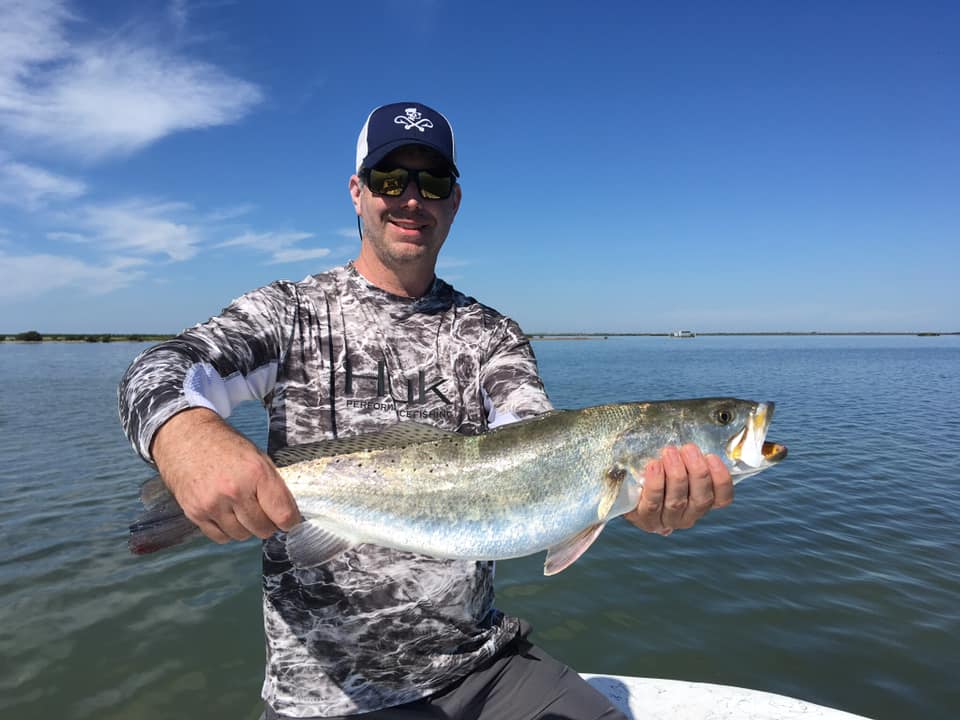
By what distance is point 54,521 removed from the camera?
11.0 m

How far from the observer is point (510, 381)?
3.71 m

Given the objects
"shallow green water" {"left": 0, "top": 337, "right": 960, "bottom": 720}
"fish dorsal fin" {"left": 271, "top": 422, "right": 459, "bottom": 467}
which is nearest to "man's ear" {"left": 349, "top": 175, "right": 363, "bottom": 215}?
"fish dorsal fin" {"left": 271, "top": 422, "right": 459, "bottom": 467}

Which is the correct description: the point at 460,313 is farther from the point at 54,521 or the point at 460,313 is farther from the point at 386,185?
the point at 54,521

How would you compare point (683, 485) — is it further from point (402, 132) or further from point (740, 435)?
point (402, 132)

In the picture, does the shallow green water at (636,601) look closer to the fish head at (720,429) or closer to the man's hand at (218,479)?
the fish head at (720,429)

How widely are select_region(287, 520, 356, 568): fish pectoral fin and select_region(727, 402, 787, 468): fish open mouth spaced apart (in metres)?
2.35

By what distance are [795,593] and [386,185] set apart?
28.7ft

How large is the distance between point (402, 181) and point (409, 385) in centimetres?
143

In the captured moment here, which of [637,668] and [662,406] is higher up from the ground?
[662,406]

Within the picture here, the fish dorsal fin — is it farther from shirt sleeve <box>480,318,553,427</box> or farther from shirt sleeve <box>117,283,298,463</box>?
shirt sleeve <box>480,318,553,427</box>

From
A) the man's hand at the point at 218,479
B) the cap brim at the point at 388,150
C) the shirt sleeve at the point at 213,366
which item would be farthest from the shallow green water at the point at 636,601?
the cap brim at the point at 388,150

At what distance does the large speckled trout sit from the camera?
293 cm

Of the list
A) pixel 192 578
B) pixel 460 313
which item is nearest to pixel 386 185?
pixel 460 313

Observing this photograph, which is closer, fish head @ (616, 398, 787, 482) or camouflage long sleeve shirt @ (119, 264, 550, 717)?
camouflage long sleeve shirt @ (119, 264, 550, 717)
